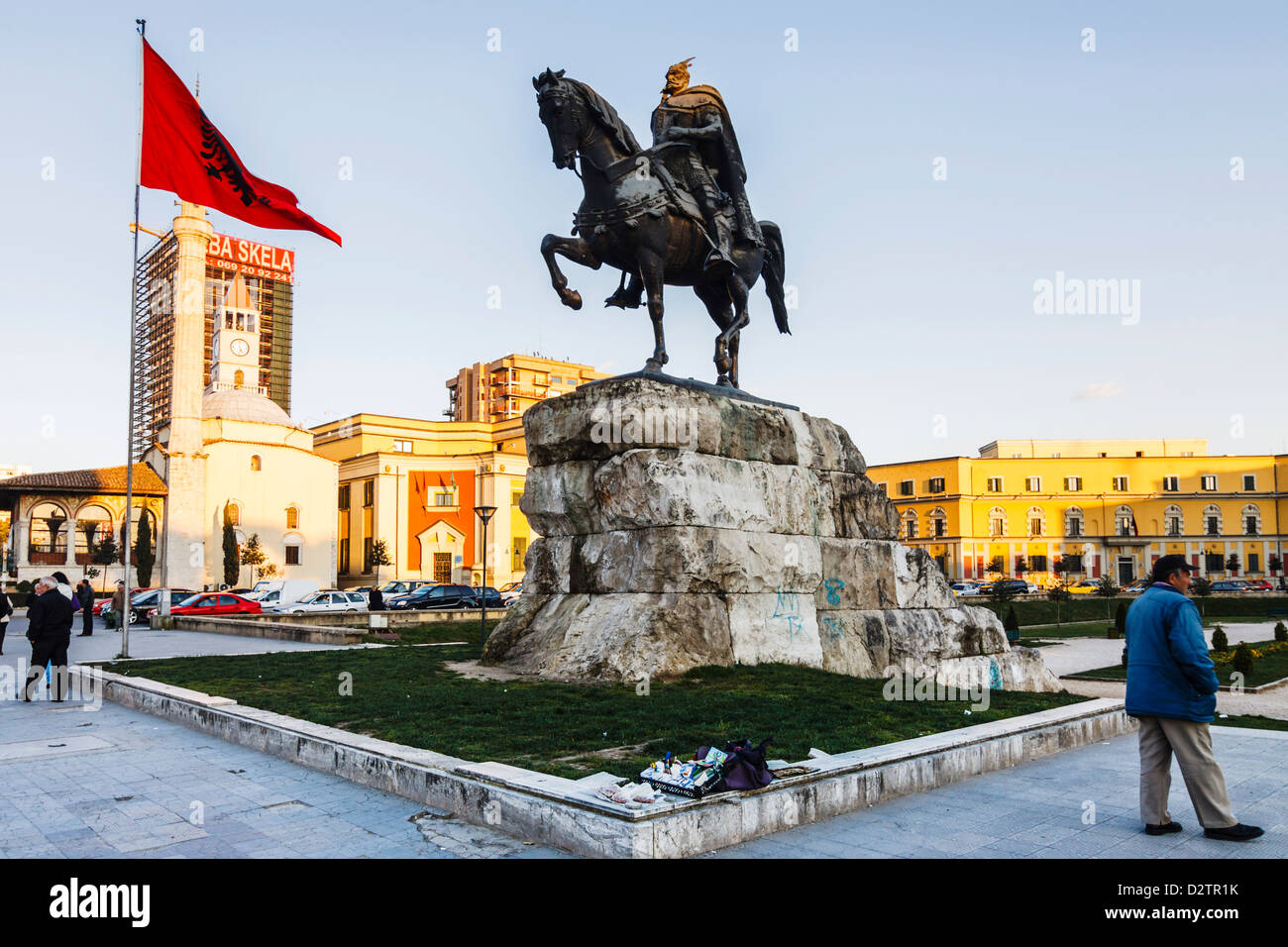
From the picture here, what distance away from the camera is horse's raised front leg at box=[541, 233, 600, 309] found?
1123 cm

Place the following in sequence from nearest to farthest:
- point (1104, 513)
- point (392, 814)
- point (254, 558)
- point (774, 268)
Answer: point (392, 814) → point (774, 268) → point (254, 558) → point (1104, 513)

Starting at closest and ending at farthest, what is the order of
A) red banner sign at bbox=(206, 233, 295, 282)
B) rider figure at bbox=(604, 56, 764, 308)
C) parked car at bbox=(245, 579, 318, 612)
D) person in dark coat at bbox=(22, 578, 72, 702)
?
person in dark coat at bbox=(22, 578, 72, 702) → rider figure at bbox=(604, 56, 764, 308) → parked car at bbox=(245, 579, 318, 612) → red banner sign at bbox=(206, 233, 295, 282)

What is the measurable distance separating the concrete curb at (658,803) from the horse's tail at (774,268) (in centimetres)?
737

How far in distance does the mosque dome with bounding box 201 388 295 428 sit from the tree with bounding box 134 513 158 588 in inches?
447

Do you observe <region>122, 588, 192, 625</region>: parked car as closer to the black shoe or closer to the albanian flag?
the albanian flag

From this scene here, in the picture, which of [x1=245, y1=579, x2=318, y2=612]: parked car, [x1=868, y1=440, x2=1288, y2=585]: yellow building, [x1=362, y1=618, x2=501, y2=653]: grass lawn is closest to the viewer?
[x1=362, y1=618, x2=501, y2=653]: grass lawn

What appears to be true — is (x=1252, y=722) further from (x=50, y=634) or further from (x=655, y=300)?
(x=50, y=634)

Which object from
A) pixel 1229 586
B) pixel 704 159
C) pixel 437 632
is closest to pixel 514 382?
pixel 1229 586

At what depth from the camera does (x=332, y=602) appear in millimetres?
33375

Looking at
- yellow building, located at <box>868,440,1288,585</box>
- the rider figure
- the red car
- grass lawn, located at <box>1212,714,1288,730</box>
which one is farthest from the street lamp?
yellow building, located at <box>868,440,1288,585</box>

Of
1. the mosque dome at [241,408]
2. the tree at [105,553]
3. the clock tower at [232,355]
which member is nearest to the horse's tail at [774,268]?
the tree at [105,553]

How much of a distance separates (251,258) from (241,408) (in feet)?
137

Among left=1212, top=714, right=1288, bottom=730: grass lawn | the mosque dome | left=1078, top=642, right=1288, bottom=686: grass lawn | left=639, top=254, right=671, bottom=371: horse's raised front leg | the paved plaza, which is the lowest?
left=1078, top=642, right=1288, bottom=686: grass lawn
